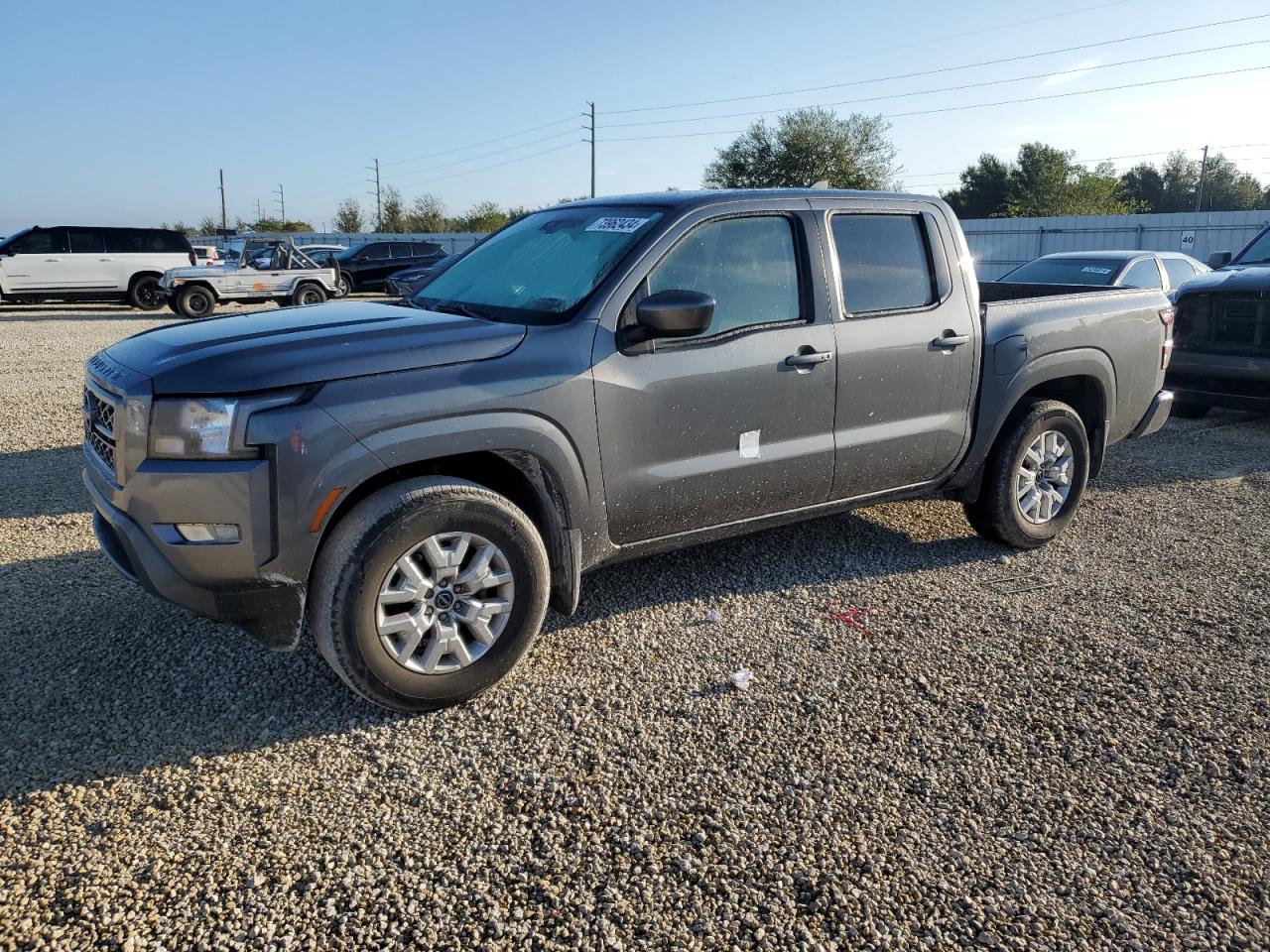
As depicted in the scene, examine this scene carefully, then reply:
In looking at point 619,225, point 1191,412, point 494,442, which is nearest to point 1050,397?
point 619,225

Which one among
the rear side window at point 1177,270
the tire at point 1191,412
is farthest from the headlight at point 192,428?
the rear side window at point 1177,270

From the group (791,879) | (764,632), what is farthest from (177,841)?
(764,632)

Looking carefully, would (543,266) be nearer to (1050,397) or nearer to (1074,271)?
(1050,397)

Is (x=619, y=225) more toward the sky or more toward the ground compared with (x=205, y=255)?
more toward the ground

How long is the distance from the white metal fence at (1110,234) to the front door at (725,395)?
2316 centimetres

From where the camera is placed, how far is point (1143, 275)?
10586 millimetres

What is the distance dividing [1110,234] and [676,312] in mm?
29449

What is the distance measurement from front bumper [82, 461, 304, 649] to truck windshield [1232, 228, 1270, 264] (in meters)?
9.65

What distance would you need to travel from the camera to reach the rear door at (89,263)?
68.8 ft

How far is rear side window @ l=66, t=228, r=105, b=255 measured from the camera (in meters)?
21.0

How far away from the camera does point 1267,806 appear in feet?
9.89

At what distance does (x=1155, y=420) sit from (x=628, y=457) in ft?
12.4

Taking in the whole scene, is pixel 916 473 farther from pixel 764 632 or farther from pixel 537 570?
pixel 537 570

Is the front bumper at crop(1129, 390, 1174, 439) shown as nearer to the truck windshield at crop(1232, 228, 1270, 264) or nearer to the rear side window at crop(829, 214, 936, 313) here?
the rear side window at crop(829, 214, 936, 313)
